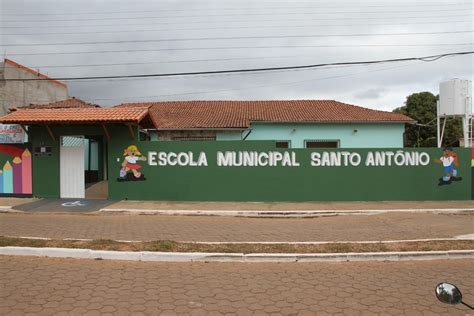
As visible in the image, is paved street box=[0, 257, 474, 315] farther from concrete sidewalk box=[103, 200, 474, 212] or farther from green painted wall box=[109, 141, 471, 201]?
green painted wall box=[109, 141, 471, 201]

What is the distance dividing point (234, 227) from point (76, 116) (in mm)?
6769

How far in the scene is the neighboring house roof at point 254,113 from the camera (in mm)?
21281

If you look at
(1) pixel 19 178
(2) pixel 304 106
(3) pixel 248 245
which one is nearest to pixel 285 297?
(3) pixel 248 245

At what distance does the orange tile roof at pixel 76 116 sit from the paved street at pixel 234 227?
10.3 feet

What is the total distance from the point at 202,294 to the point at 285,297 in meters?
0.99

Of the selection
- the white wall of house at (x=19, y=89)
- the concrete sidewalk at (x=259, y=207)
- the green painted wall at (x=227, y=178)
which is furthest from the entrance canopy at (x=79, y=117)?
the white wall of house at (x=19, y=89)

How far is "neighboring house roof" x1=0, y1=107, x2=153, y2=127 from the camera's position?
12.4 metres

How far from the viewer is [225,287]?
5078mm

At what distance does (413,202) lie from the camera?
1337 centimetres

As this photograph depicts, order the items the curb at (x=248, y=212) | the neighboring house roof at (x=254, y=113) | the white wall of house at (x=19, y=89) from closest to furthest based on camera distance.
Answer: the curb at (x=248, y=212) → the neighboring house roof at (x=254, y=113) → the white wall of house at (x=19, y=89)

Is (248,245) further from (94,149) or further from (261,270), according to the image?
(94,149)

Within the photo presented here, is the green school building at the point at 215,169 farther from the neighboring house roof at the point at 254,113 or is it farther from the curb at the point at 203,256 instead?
the curb at the point at 203,256

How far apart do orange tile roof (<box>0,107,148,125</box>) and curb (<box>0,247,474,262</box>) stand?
638 centimetres

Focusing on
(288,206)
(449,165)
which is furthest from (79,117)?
(449,165)
